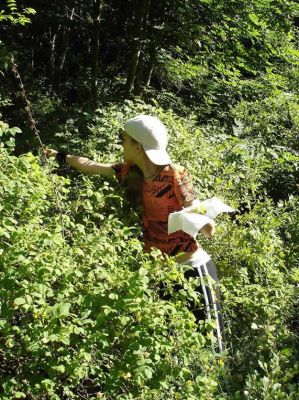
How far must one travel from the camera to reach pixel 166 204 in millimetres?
2875

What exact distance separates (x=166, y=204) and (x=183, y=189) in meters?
0.14

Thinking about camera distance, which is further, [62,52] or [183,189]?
[62,52]

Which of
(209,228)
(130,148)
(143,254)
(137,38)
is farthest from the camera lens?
(137,38)

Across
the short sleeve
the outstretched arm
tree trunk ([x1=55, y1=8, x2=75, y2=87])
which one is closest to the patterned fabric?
the short sleeve

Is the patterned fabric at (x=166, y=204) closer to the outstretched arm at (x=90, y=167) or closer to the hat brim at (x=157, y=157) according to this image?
the hat brim at (x=157, y=157)

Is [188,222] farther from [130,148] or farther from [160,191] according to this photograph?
[130,148]

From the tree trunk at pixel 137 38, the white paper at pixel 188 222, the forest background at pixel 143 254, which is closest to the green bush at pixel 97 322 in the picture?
the forest background at pixel 143 254

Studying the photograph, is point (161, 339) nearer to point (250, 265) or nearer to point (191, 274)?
point (191, 274)

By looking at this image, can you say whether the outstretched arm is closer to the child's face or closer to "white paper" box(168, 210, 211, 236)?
the child's face

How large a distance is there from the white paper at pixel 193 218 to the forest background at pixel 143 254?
175mm

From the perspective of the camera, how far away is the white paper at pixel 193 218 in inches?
96.1

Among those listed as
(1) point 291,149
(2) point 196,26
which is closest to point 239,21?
(2) point 196,26

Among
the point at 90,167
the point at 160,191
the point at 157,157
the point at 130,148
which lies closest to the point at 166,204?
the point at 160,191

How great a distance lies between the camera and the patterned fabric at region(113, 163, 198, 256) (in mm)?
2830
